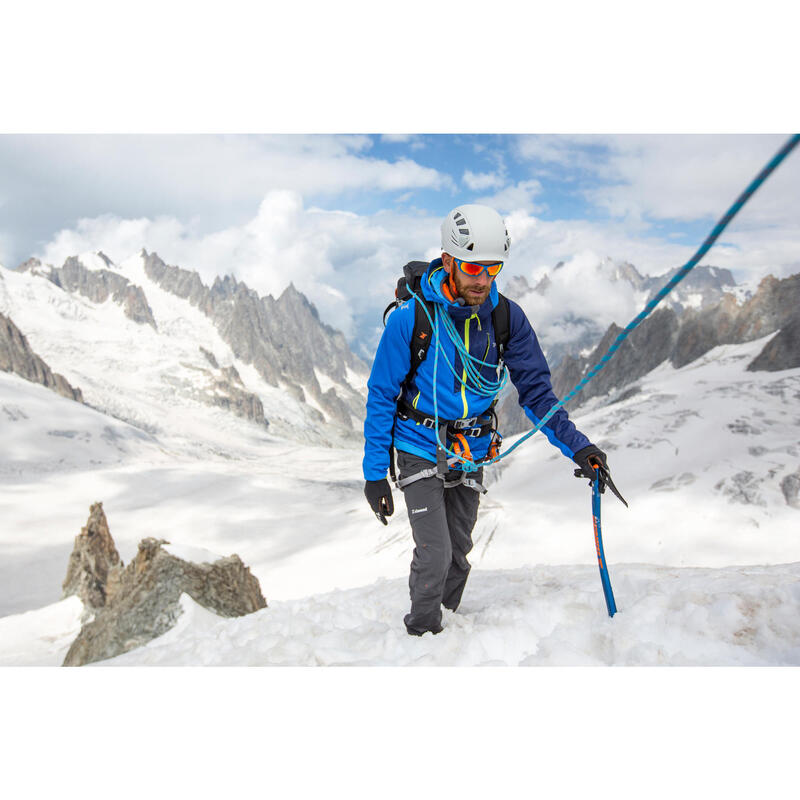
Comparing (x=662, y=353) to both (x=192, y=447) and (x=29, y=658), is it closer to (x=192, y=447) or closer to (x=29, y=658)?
(x=29, y=658)

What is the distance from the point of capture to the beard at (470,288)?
13.5 ft

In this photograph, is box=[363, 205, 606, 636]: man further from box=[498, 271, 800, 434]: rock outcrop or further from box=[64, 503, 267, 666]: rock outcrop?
box=[498, 271, 800, 434]: rock outcrop

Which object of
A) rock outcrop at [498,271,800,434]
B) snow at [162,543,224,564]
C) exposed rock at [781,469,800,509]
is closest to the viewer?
snow at [162,543,224,564]

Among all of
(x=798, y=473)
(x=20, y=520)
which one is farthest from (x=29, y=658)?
(x=20, y=520)

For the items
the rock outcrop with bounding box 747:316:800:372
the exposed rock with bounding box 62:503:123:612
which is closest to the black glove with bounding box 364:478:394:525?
the exposed rock with bounding box 62:503:123:612

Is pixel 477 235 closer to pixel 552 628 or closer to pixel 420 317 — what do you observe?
pixel 420 317

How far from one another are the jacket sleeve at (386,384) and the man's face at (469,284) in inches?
16.0

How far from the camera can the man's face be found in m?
4.11

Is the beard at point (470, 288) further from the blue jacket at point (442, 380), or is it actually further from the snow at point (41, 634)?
the snow at point (41, 634)

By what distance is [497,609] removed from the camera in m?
5.14

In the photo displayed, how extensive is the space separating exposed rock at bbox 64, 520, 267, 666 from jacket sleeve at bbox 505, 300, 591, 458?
8.38m

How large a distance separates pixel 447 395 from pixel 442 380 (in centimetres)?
13

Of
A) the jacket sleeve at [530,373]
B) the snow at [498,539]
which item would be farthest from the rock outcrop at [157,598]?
the jacket sleeve at [530,373]

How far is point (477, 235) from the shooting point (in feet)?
13.1
